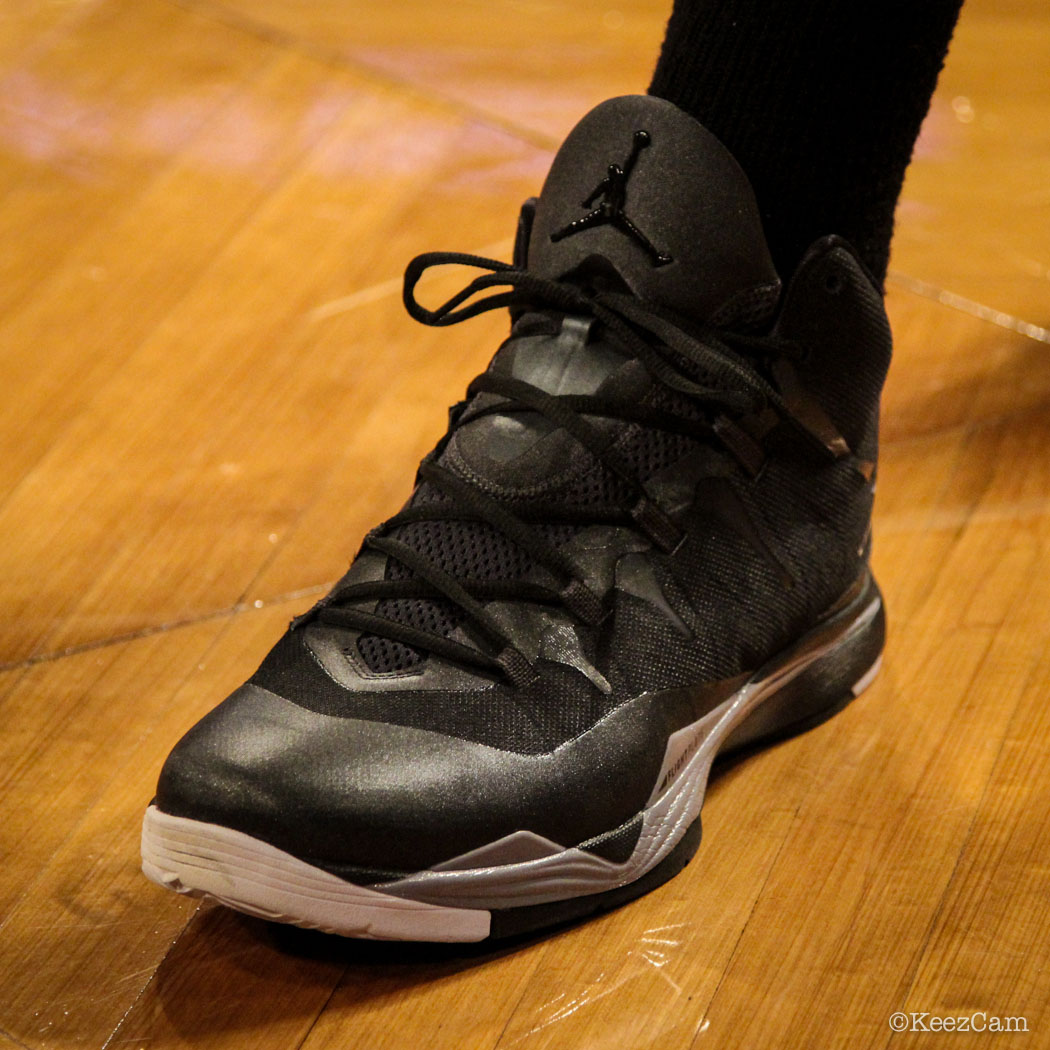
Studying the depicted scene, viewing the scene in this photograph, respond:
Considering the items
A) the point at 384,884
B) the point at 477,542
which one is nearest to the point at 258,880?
the point at 384,884

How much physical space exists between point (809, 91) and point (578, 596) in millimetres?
282

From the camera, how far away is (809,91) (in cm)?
66

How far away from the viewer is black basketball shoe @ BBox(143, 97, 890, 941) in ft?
1.88

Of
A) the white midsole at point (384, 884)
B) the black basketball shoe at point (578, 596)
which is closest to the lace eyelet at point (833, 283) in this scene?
the black basketball shoe at point (578, 596)

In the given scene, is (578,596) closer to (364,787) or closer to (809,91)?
(364,787)

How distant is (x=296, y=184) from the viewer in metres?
1.29

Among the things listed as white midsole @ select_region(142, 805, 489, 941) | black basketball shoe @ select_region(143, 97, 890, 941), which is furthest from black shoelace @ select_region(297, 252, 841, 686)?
white midsole @ select_region(142, 805, 489, 941)

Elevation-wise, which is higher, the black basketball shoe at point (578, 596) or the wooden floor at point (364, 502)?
the black basketball shoe at point (578, 596)

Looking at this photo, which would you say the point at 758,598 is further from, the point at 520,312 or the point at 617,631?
the point at 520,312

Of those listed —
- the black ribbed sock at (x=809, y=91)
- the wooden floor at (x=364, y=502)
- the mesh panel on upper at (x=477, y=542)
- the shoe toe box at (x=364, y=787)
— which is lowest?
the wooden floor at (x=364, y=502)

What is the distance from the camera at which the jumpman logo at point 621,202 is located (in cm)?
66

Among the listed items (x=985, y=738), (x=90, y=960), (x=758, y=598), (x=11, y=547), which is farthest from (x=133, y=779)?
(x=985, y=738)

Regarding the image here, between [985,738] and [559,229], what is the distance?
38 cm

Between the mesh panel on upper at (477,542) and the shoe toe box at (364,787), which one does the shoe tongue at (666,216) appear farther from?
the shoe toe box at (364,787)
